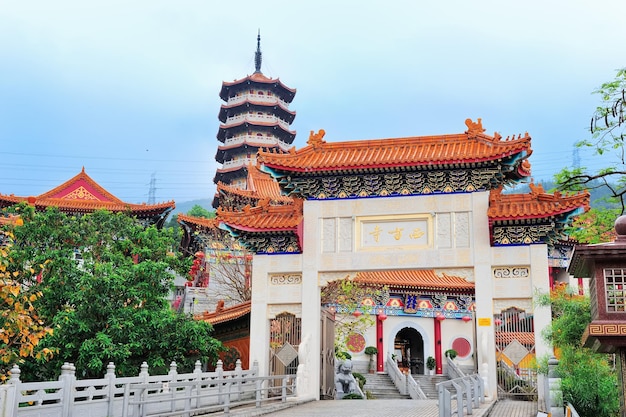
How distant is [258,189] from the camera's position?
39062 mm

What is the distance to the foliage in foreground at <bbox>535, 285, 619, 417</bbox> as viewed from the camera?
10922 millimetres

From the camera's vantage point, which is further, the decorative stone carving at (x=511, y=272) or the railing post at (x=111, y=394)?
the decorative stone carving at (x=511, y=272)

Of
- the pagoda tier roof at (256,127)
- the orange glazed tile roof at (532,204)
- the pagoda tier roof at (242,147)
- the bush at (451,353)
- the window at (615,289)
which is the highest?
the pagoda tier roof at (256,127)

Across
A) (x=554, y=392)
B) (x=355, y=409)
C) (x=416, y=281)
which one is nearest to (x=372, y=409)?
(x=355, y=409)

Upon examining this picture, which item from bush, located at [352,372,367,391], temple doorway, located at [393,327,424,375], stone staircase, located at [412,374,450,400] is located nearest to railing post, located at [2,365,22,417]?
bush, located at [352,372,367,391]

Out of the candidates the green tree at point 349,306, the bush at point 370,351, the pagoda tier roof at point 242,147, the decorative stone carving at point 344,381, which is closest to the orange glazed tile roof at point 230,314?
the green tree at point 349,306

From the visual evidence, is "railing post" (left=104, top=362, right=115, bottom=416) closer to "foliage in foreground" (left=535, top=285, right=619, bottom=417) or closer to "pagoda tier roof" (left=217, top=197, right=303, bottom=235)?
"pagoda tier roof" (left=217, top=197, right=303, bottom=235)

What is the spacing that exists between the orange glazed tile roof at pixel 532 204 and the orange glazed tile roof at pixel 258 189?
20.7 m

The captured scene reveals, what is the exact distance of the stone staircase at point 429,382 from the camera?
25077 mm

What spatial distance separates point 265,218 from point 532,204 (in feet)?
19.5

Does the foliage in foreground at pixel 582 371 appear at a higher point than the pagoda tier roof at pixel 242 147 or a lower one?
lower

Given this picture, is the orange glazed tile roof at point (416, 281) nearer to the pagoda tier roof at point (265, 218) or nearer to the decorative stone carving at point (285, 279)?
the pagoda tier roof at point (265, 218)

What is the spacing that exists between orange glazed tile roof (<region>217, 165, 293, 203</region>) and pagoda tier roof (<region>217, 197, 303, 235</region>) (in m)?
18.3

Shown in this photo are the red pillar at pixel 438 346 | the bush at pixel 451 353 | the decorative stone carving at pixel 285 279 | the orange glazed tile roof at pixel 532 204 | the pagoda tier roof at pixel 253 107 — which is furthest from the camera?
the pagoda tier roof at pixel 253 107
